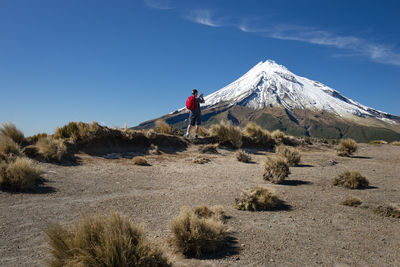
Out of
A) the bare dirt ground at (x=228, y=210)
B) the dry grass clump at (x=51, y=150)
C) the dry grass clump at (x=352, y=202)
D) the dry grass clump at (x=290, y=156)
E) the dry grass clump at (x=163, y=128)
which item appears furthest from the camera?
the dry grass clump at (x=163, y=128)

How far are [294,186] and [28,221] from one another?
6.05 meters

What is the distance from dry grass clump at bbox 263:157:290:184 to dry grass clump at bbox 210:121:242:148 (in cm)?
582

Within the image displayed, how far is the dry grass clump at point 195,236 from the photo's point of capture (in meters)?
3.53

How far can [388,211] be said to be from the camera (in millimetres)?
Result: 5121

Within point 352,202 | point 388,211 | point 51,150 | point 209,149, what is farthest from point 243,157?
point 51,150

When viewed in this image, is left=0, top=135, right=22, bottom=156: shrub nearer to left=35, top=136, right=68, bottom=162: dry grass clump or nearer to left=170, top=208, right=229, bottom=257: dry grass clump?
left=35, top=136, right=68, bottom=162: dry grass clump

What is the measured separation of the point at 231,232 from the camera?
422 cm

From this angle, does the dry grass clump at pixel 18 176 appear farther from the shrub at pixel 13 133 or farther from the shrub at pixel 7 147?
the shrub at pixel 13 133

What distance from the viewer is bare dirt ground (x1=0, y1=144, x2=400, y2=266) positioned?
11.4 feet

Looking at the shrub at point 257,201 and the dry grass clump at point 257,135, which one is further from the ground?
the dry grass clump at point 257,135

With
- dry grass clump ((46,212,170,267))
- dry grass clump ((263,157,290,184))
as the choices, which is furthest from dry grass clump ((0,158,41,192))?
dry grass clump ((263,157,290,184))

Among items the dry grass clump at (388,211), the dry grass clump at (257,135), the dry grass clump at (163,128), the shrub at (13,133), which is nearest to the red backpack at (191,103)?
the dry grass clump at (163,128)

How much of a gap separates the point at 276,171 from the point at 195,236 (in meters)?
4.94

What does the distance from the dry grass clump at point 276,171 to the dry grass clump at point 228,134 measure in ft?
19.1
